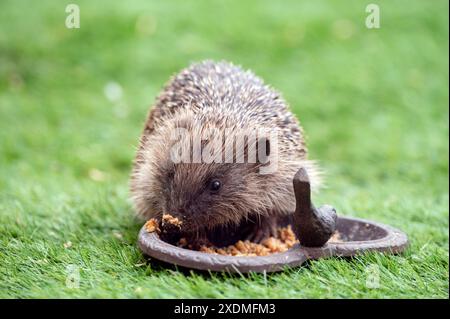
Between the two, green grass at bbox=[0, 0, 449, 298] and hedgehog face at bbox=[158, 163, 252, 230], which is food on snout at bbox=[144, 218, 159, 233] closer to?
hedgehog face at bbox=[158, 163, 252, 230]

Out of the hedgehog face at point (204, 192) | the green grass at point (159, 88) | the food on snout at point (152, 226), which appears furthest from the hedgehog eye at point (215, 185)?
the green grass at point (159, 88)

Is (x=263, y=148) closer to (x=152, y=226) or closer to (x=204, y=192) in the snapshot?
(x=204, y=192)

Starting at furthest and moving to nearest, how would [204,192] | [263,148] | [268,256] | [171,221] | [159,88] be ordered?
1. [159,88]
2. [263,148]
3. [204,192]
4. [171,221]
5. [268,256]

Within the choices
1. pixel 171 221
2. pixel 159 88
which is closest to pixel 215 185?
pixel 171 221

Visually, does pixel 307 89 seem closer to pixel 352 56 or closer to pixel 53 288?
pixel 352 56

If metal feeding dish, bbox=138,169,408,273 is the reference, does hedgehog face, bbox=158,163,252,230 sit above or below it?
above

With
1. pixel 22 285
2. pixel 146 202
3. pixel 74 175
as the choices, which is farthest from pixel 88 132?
pixel 22 285

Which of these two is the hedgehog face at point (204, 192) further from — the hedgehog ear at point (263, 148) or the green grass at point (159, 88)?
the green grass at point (159, 88)

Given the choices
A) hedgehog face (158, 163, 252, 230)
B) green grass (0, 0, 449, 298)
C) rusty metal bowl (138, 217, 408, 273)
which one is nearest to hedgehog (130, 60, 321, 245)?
hedgehog face (158, 163, 252, 230)
